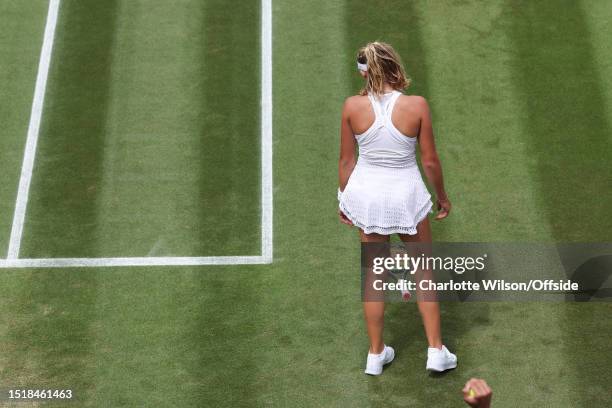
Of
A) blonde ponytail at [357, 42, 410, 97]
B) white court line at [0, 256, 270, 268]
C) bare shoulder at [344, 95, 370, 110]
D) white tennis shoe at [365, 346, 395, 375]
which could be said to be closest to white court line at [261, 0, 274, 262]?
white court line at [0, 256, 270, 268]

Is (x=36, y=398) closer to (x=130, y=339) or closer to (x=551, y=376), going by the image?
(x=130, y=339)

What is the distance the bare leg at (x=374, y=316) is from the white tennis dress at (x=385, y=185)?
15cm

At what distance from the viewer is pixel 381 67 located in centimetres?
788

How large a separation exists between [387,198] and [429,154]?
0.43 metres

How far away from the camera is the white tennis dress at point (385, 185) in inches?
314

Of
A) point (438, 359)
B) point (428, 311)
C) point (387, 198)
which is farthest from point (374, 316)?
point (387, 198)

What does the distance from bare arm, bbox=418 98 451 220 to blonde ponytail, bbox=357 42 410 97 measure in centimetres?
22

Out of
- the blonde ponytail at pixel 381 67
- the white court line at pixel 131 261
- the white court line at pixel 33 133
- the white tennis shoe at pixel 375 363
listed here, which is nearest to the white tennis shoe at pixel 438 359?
the white tennis shoe at pixel 375 363

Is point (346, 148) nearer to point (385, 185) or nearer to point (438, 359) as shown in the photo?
point (385, 185)

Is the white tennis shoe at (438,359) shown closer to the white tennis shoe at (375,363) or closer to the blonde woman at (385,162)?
the blonde woman at (385,162)

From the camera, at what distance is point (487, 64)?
11.9 metres

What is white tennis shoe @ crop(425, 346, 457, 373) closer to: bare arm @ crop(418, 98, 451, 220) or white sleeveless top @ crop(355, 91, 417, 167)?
bare arm @ crop(418, 98, 451, 220)

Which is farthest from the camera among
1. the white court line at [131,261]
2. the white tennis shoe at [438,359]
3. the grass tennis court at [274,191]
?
the white court line at [131,261]

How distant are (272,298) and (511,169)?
271cm
